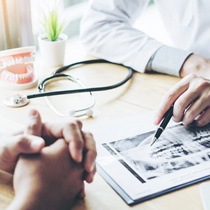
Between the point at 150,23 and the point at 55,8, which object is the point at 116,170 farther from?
the point at 150,23

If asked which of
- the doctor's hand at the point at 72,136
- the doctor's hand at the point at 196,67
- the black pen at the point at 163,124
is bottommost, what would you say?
the doctor's hand at the point at 196,67

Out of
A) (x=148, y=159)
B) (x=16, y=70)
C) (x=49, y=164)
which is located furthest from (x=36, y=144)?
(x=16, y=70)

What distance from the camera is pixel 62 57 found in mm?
1243

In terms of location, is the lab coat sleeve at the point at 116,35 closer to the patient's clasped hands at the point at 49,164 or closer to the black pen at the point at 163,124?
the black pen at the point at 163,124

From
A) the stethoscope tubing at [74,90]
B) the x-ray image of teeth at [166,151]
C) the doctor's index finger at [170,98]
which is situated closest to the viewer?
the x-ray image of teeth at [166,151]

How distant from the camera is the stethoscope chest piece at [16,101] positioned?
1.01 m

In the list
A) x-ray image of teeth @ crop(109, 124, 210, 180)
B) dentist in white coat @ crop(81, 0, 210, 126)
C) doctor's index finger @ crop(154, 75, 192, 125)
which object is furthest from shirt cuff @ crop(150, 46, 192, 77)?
x-ray image of teeth @ crop(109, 124, 210, 180)

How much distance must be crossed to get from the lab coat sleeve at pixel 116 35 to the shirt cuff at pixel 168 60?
0.07 feet

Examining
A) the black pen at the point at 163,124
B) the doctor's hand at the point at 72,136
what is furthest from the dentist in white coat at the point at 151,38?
the doctor's hand at the point at 72,136

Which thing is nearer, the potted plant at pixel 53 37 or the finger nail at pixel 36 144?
the finger nail at pixel 36 144

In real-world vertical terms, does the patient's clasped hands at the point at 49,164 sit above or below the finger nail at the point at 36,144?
below

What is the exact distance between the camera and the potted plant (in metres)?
1.21

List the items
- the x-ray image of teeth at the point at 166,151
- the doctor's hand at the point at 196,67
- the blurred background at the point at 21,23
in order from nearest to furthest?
the x-ray image of teeth at the point at 166,151 < the doctor's hand at the point at 196,67 < the blurred background at the point at 21,23

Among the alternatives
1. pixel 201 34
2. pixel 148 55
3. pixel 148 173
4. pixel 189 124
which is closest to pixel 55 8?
pixel 148 55
